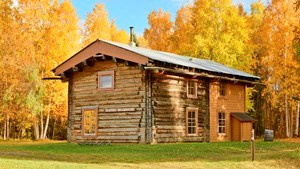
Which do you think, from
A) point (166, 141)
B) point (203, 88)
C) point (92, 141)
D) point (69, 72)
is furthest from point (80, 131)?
point (203, 88)

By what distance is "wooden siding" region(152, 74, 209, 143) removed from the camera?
28.2m

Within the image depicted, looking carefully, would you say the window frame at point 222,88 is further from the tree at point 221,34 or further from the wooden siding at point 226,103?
the tree at point 221,34

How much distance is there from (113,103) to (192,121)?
18.6 ft

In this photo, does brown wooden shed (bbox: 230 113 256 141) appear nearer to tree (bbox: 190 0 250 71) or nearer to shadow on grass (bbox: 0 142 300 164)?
shadow on grass (bbox: 0 142 300 164)

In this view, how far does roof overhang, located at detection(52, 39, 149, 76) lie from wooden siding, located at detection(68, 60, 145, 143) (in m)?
0.99

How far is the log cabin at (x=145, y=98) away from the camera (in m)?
28.0

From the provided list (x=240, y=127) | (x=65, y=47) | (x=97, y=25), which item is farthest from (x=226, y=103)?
(x=97, y=25)

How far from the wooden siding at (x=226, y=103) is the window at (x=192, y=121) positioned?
189 cm

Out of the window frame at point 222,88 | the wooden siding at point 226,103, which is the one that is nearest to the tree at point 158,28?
the wooden siding at point 226,103

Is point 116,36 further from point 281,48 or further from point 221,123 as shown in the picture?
point 221,123

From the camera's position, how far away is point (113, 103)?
2953 centimetres

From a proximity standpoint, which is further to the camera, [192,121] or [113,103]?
[192,121]

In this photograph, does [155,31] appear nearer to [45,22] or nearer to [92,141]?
[45,22]

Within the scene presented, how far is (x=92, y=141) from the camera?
100 feet
